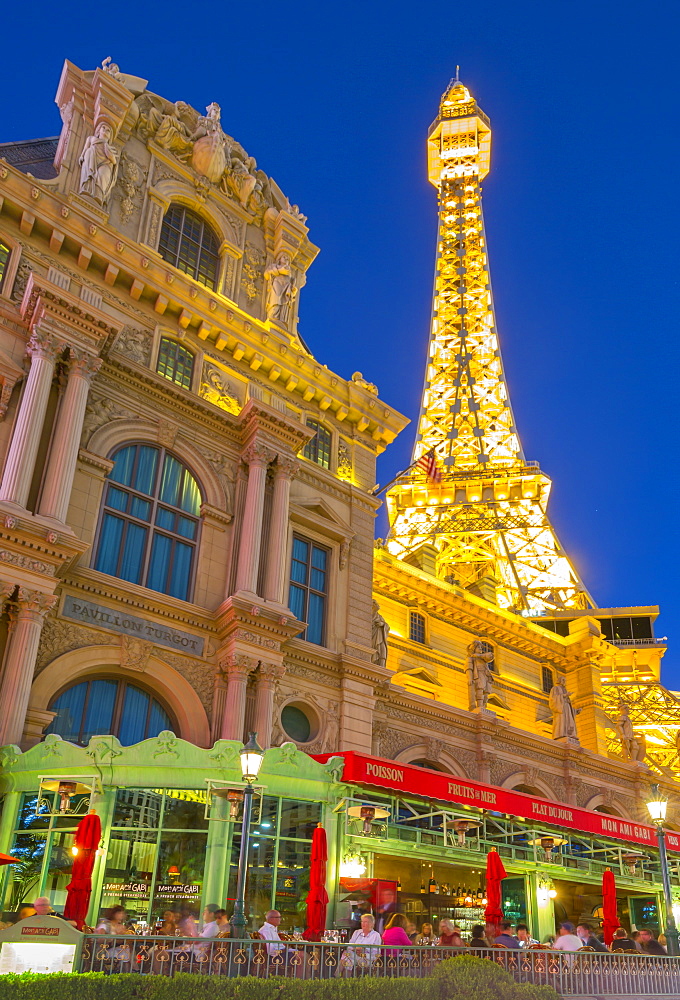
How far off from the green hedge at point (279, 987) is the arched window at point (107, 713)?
11.4 m

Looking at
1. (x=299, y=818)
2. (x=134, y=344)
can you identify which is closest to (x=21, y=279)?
(x=134, y=344)

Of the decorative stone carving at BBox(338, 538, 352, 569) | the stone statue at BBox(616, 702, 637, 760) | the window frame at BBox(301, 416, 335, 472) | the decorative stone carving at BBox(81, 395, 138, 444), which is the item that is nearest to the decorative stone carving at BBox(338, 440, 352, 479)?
the window frame at BBox(301, 416, 335, 472)

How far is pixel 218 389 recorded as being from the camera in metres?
28.6

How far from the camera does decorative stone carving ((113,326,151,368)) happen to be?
26125 mm

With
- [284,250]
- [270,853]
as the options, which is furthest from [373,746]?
[284,250]

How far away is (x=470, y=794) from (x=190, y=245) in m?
20.2

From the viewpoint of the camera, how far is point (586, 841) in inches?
1065

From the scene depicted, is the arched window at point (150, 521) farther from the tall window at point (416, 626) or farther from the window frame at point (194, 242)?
the tall window at point (416, 626)

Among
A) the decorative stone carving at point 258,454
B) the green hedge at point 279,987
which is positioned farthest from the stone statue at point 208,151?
the green hedge at point 279,987

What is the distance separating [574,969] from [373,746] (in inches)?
616

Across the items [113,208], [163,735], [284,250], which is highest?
[284,250]

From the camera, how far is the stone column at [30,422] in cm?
2108

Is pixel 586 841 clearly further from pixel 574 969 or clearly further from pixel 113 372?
pixel 113 372

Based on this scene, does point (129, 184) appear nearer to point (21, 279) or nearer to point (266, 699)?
point (21, 279)
